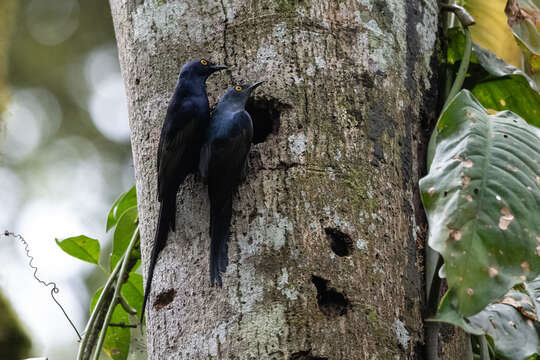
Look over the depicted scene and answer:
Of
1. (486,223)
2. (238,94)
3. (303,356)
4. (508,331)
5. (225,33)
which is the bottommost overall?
(508,331)

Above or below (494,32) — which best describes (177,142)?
above

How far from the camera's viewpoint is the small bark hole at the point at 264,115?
7.52 feet

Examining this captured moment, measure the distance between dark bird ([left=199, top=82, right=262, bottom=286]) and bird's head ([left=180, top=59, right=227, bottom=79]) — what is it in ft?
0.34

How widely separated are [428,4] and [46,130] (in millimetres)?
6556

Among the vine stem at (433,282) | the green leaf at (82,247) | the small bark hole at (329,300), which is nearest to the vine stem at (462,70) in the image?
the vine stem at (433,282)

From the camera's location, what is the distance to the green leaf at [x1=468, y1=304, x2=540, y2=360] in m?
2.09

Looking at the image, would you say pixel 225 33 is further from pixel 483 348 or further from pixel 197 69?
pixel 483 348

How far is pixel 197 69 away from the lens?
225cm

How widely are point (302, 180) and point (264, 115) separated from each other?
32cm

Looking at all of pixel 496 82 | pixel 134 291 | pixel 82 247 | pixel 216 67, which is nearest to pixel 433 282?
pixel 216 67

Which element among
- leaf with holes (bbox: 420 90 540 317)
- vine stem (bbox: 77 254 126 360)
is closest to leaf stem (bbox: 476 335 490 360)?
leaf with holes (bbox: 420 90 540 317)

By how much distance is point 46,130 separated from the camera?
8430mm

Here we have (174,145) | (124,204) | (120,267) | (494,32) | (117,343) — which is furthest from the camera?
(124,204)

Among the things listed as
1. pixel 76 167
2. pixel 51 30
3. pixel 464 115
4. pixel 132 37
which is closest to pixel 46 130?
pixel 76 167
